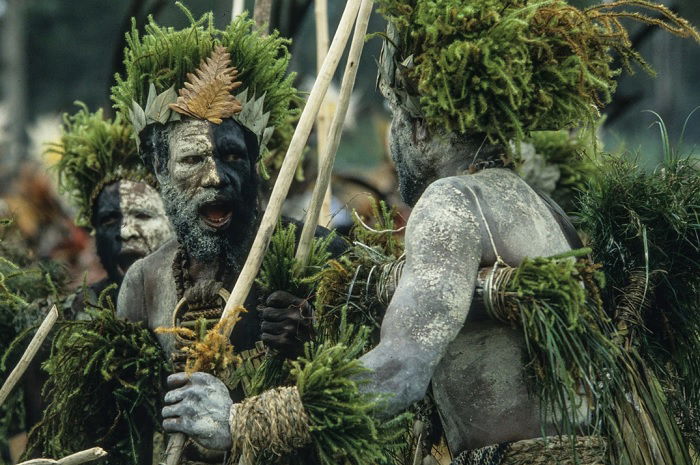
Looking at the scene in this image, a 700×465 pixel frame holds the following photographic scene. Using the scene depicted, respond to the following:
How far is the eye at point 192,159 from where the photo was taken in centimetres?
539

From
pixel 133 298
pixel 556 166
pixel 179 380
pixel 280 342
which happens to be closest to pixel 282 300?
pixel 280 342

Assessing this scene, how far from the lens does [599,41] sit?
14.4 feet

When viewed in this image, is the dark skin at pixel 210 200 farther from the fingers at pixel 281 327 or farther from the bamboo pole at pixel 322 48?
the bamboo pole at pixel 322 48

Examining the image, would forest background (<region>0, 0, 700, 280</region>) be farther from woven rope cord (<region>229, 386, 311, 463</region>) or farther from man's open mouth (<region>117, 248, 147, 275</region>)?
woven rope cord (<region>229, 386, 311, 463</region>)

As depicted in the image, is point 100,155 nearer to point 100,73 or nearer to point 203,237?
point 203,237

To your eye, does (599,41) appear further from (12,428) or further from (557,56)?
(12,428)

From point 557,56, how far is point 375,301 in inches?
39.6

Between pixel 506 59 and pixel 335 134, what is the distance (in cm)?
86

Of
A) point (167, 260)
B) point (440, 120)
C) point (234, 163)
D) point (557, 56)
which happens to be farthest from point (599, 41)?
point (167, 260)

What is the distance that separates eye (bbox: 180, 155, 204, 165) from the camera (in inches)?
212

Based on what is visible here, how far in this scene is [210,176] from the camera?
17.6 ft

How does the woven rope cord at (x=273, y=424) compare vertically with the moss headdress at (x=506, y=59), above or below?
below

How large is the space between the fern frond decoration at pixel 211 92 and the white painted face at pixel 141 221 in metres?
1.65

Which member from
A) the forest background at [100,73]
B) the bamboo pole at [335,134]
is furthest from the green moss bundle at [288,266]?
the forest background at [100,73]
